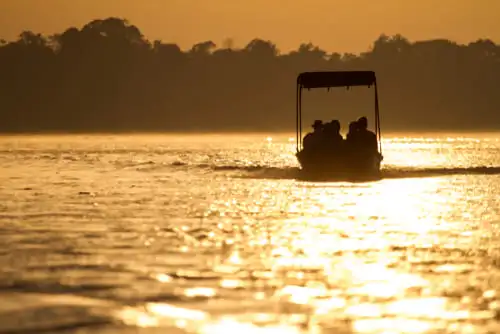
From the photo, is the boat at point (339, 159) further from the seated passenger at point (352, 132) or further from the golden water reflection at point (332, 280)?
the golden water reflection at point (332, 280)

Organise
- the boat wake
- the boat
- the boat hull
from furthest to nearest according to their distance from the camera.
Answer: the boat wake → the boat → the boat hull

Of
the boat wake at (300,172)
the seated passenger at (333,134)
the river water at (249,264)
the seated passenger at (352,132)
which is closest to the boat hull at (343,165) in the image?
the seated passenger at (333,134)

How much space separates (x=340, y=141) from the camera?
144 feet

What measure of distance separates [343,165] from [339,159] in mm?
452

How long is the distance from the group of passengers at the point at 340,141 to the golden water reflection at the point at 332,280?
548 inches

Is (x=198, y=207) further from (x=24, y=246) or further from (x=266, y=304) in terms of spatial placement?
(x=266, y=304)

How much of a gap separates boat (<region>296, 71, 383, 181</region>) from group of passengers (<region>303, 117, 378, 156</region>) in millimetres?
282

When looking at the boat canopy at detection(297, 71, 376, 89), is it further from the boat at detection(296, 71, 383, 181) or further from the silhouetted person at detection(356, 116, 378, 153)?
the silhouetted person at detection(356, 116, 378, 153)

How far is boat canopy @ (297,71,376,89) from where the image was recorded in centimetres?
4628

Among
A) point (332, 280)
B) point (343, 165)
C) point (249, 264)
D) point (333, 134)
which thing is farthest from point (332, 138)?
point (332, 280)

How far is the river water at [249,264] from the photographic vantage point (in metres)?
13.0

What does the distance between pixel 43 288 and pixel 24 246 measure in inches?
209

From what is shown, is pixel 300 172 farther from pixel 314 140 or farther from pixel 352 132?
pixel 352 132

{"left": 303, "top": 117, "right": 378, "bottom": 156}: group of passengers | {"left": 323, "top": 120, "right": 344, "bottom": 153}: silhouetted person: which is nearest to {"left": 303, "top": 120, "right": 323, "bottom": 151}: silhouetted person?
{"left": 303, "top": 117, "right": 378, "bottom": 156}: group of passengers
